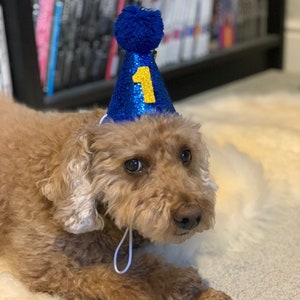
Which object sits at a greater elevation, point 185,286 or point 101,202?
point 101,202

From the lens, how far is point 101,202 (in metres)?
0.93

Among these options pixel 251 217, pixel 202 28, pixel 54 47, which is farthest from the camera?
pixel 202 28

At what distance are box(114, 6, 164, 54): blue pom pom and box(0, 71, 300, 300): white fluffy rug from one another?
15.4 inches

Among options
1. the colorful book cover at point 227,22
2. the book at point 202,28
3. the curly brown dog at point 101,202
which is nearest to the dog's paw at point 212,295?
the curly brown dog at point 101,202

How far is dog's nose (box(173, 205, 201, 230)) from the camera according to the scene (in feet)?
2.75

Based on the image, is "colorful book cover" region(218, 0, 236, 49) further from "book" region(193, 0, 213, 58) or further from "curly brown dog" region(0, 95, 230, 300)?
"curly brown dog" region(0, 95, 230, 300)

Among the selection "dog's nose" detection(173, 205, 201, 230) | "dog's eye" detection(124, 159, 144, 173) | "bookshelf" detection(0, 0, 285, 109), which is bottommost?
"bookshelf" detection(0, 0, 285, 109)

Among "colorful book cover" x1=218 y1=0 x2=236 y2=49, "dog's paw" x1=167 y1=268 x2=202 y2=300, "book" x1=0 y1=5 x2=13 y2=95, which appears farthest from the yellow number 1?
"colorful book cover" x1=218 y1=0 x2=236 y2=49

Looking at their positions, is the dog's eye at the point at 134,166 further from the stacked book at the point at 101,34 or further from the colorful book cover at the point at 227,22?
the colorful book cover at the point at 227,22

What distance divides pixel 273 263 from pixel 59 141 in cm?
45

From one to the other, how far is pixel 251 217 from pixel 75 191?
0.48 m

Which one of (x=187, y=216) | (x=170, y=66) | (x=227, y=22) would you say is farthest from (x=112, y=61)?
(x=187, y=216)

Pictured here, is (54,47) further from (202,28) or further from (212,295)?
(212,295)

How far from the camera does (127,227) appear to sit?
93cm
